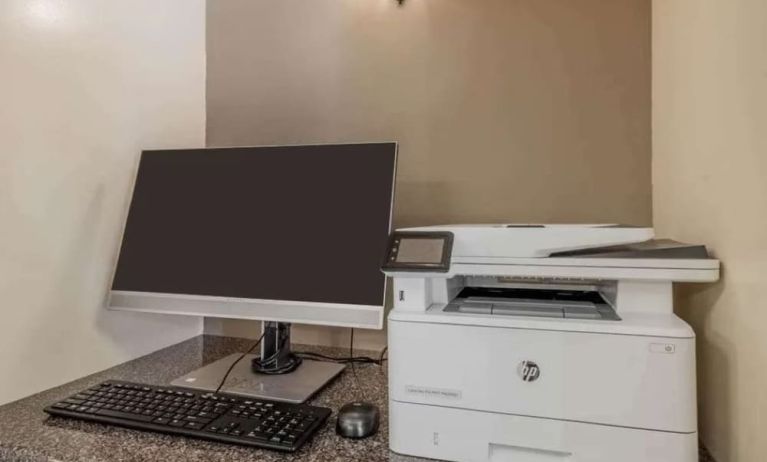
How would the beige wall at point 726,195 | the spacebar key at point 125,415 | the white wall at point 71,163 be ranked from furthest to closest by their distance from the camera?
the white wall at point 71,163
the spacebar key at point 125,415
the beige wall at point 726,195

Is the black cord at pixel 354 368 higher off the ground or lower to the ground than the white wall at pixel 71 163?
lower

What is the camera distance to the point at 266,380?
1.17m

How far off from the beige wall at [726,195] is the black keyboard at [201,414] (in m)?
0.69

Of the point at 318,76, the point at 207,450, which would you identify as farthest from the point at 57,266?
the point at 318,76

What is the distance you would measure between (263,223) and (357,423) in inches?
21.6

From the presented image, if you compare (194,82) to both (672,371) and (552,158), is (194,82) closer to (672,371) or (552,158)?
(552,158)

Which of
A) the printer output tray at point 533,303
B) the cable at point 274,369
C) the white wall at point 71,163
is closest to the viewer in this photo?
the printer output tray at point 533,303

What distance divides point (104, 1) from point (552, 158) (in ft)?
4.15

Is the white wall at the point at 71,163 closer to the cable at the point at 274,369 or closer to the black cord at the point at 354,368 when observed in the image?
the cable at the point at 274,369

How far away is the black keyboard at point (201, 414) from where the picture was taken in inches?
33.1

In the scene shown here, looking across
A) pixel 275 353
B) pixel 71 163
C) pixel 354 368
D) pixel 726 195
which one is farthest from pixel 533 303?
pixel 71 163

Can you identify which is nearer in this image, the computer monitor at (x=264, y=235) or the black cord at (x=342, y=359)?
the computer monitor at (x=264, y=235)

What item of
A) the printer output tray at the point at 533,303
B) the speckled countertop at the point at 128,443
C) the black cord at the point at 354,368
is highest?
the printer output tray at the point at 533,303

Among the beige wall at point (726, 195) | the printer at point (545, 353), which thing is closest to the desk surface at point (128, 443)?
the printer at point (545, 353)
